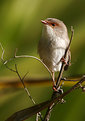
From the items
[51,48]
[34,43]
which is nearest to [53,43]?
[51,48]

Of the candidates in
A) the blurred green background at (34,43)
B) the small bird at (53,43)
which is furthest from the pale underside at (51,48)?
the blurred green background at (34,43)

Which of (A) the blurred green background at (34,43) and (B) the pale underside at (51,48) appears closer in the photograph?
(B) the pale underside at (51,48)

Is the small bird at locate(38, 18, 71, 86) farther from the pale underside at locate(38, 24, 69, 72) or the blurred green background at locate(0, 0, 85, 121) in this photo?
the blurred green background at locate(0, 0, 85, 121)

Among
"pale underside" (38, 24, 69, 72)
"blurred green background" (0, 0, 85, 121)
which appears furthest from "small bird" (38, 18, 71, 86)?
"blurred green background" (0, 0, 85, 121)

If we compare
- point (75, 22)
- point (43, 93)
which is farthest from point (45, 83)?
point (75, 22)

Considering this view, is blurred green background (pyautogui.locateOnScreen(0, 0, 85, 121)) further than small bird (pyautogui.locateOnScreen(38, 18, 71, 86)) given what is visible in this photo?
Yes

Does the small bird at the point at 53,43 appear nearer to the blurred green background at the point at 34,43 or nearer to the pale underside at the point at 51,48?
the pale underside at the point at 51,48
